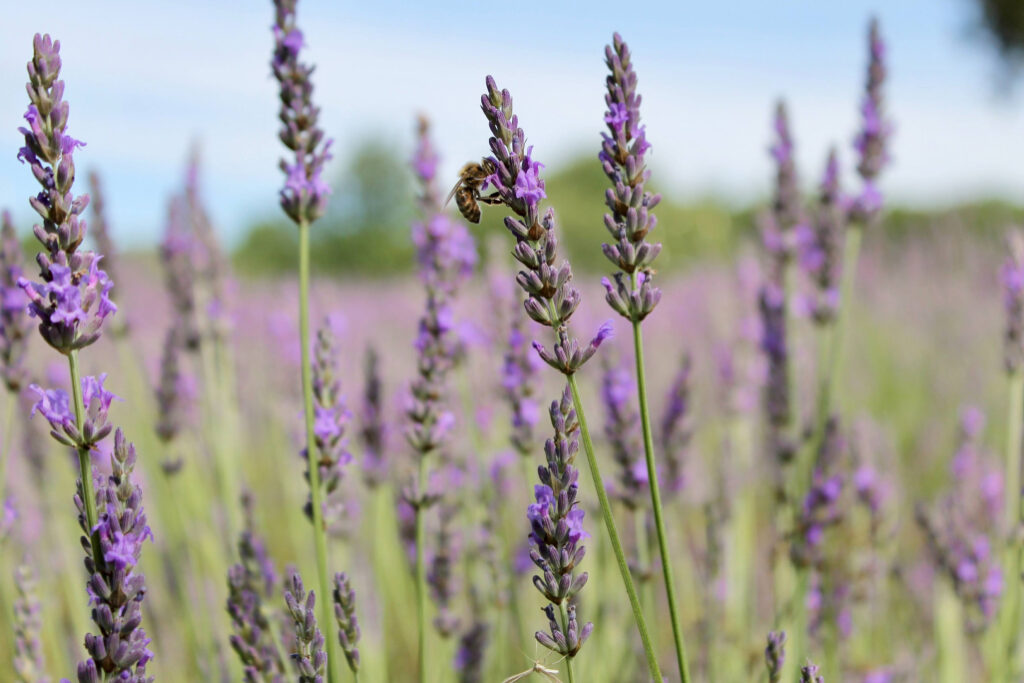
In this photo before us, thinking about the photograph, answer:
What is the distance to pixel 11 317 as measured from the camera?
177 centimetres

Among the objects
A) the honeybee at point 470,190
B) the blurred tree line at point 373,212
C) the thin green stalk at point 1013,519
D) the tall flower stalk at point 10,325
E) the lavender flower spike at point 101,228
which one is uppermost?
the blurred tree line at point 373,212

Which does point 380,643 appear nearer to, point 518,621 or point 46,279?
point 518,621

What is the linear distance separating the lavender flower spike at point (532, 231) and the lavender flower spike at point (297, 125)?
0.49m

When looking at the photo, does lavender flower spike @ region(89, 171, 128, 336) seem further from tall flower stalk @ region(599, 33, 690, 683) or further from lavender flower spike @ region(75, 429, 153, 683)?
tall flower stalk @ region(599, 33, 690, 683)

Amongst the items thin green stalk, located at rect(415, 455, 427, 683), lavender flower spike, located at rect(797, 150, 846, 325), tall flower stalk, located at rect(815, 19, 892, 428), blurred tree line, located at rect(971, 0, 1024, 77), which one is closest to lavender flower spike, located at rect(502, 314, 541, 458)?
thin green stalk, located at rect(415, 455, 427, 683)

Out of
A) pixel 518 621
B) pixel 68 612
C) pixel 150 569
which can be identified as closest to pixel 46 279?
pixel 518 621

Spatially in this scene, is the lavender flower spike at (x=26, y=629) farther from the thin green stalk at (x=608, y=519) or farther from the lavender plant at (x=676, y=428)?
the lavender plant at (x=676, y=428)

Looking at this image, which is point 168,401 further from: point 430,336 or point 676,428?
point 676,428

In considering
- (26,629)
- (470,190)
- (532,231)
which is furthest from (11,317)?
(532,231)

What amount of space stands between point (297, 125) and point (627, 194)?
2.20ft

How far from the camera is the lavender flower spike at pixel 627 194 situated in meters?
1.15

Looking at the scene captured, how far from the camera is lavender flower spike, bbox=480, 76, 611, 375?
1.10 m

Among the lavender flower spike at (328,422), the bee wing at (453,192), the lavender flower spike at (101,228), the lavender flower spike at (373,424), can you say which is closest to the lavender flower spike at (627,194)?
the bee wing at (453,192)

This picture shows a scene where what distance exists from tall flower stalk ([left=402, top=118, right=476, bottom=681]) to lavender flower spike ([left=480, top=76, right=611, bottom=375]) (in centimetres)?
64
